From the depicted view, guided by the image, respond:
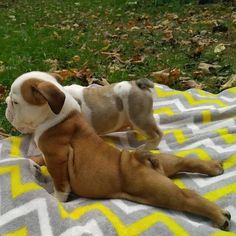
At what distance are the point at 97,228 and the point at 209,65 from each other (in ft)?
12.4

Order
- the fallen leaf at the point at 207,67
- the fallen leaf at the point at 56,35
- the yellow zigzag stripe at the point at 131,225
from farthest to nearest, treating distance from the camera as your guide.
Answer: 1. the fallen leaf at the point at 56,35
2. the fallen leaf at the point at 207,67
3. the yellow zigzag stripe at the point at 131,225

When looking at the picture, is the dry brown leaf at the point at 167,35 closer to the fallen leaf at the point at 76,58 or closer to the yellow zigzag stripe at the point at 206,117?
the fallen leaf at the point at 76,58

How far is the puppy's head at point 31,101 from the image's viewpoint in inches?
147

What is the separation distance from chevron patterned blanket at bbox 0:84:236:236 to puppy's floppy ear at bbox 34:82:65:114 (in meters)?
0.56

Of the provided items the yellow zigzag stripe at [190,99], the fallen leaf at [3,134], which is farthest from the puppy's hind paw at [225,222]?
the fallen leaf at [3,134]

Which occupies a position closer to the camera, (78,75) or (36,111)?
(36,111)

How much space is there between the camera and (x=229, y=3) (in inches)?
436

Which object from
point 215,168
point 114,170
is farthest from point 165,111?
point 114,170

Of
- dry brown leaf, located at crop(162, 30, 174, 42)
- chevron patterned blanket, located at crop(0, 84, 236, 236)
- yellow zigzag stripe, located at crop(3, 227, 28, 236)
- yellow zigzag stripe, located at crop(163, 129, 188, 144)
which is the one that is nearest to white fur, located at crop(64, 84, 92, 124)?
chevron patterned blanket, located at crop(0, 84, 236, 236)

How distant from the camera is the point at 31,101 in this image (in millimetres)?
3842

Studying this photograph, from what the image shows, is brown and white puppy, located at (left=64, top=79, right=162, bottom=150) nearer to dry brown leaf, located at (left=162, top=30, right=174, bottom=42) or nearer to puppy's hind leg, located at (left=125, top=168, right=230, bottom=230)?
puppy's hind leg, located at (left=125, top=168, right=230, bottom=230)

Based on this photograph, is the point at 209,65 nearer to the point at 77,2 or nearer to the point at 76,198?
the point at 76,198

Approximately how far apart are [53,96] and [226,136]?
1.65 metres

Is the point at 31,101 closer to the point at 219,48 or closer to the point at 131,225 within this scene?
the point at 131,225
